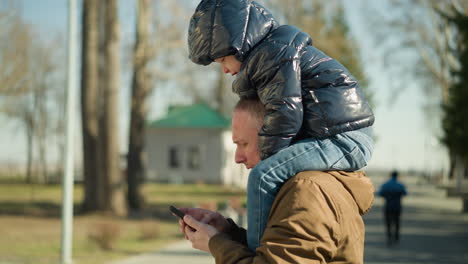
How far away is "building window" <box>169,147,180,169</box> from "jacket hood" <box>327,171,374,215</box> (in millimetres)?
47438

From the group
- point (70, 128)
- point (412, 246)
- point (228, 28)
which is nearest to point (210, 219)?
point (228, 28)

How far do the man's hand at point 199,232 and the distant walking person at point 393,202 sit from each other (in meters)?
14.4

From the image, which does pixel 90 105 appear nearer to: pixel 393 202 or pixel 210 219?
pixel 393 202

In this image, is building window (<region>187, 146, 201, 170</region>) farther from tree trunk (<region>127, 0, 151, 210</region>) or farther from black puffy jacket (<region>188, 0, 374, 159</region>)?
black puffy jacket (<region>188, 0, 374, 159</region>)

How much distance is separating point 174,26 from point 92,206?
22.5 ft

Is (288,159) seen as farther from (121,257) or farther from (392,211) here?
(392,211)

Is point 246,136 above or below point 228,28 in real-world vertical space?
below

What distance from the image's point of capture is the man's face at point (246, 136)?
2.25m

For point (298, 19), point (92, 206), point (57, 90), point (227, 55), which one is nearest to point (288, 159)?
point (227, 55)

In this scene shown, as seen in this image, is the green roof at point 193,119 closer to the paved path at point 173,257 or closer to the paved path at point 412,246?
the paved path at point 412,246

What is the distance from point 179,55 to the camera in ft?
72.5

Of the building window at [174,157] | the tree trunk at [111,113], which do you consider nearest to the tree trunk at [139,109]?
the tree trunk at [111,113]

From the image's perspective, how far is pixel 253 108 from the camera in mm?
2268

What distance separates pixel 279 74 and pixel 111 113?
61.9ft
